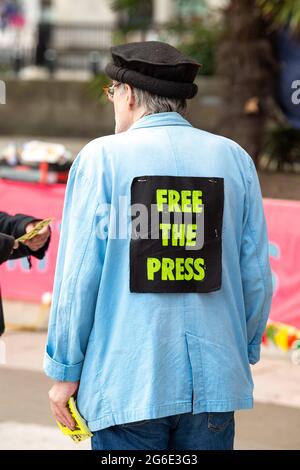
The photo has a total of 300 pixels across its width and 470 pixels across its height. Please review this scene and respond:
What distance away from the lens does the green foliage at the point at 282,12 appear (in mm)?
8209

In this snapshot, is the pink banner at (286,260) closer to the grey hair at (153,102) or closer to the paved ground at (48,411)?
the paved ground at (48,411)

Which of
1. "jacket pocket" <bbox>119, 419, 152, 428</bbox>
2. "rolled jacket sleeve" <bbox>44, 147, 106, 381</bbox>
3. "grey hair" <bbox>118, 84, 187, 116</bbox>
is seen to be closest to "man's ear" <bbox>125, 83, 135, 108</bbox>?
"grey hair" <bbox>118, 84, 187, 116</bbox>

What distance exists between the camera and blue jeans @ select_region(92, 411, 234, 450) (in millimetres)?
2844

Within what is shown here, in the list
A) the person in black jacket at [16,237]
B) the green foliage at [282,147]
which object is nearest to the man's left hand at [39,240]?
the person in black jacket at [16,237]

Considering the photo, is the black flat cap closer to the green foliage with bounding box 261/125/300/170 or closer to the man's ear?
the man's ear

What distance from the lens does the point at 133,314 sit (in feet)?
9.19

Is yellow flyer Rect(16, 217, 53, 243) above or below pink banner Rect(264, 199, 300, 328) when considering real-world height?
above

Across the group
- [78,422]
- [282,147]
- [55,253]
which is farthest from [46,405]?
[282,147]

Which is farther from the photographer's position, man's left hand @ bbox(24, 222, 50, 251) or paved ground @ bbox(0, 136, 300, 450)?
paved ground @ bbox(0, 136, 300, 450)

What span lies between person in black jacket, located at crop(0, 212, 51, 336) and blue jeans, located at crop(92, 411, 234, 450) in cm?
87

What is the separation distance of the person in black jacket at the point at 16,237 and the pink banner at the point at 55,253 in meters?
2.80

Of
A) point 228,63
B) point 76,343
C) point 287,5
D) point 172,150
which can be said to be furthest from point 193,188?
point 228,63

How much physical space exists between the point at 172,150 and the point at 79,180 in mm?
282
